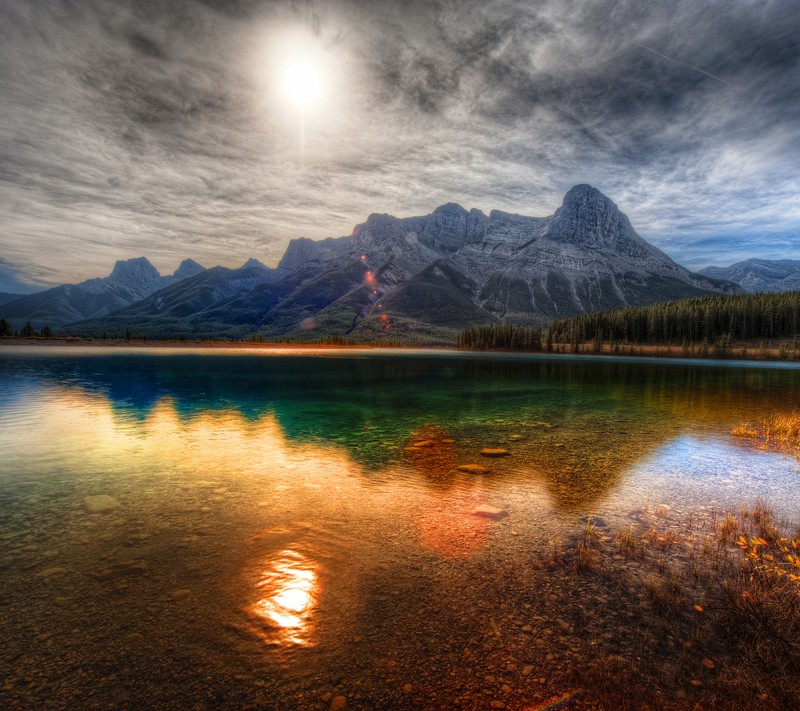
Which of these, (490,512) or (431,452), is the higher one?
(490,512)

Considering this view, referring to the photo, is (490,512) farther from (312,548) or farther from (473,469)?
(312,548)

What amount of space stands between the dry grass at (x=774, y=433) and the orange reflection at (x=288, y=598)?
102ft

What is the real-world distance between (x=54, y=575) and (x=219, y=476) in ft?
29.6

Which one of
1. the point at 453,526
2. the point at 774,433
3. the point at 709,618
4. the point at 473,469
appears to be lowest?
the point at 473,469

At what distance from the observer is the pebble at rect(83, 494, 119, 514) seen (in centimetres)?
1533

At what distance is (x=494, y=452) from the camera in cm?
2456

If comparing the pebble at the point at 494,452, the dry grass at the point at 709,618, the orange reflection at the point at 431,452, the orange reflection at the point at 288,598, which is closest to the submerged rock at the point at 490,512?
the dry grass at the point at 709,618

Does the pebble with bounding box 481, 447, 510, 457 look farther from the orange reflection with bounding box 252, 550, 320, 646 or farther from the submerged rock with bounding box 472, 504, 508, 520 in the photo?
the orange reflection with bounding box 252, 550, 320, 646

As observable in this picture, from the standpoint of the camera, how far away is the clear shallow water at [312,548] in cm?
738

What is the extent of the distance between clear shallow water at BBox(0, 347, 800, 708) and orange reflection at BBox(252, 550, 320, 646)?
0.16 feet

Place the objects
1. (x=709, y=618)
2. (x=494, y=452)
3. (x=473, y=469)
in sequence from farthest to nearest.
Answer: (x=494, y=452)
(x=473, y=469)
(x=709, y=618)

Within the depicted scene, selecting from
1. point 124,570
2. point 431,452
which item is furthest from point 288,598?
point 431,452

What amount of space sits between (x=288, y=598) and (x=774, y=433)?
37.2m

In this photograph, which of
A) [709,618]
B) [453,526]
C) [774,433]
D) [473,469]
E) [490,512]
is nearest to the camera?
[709,618]
